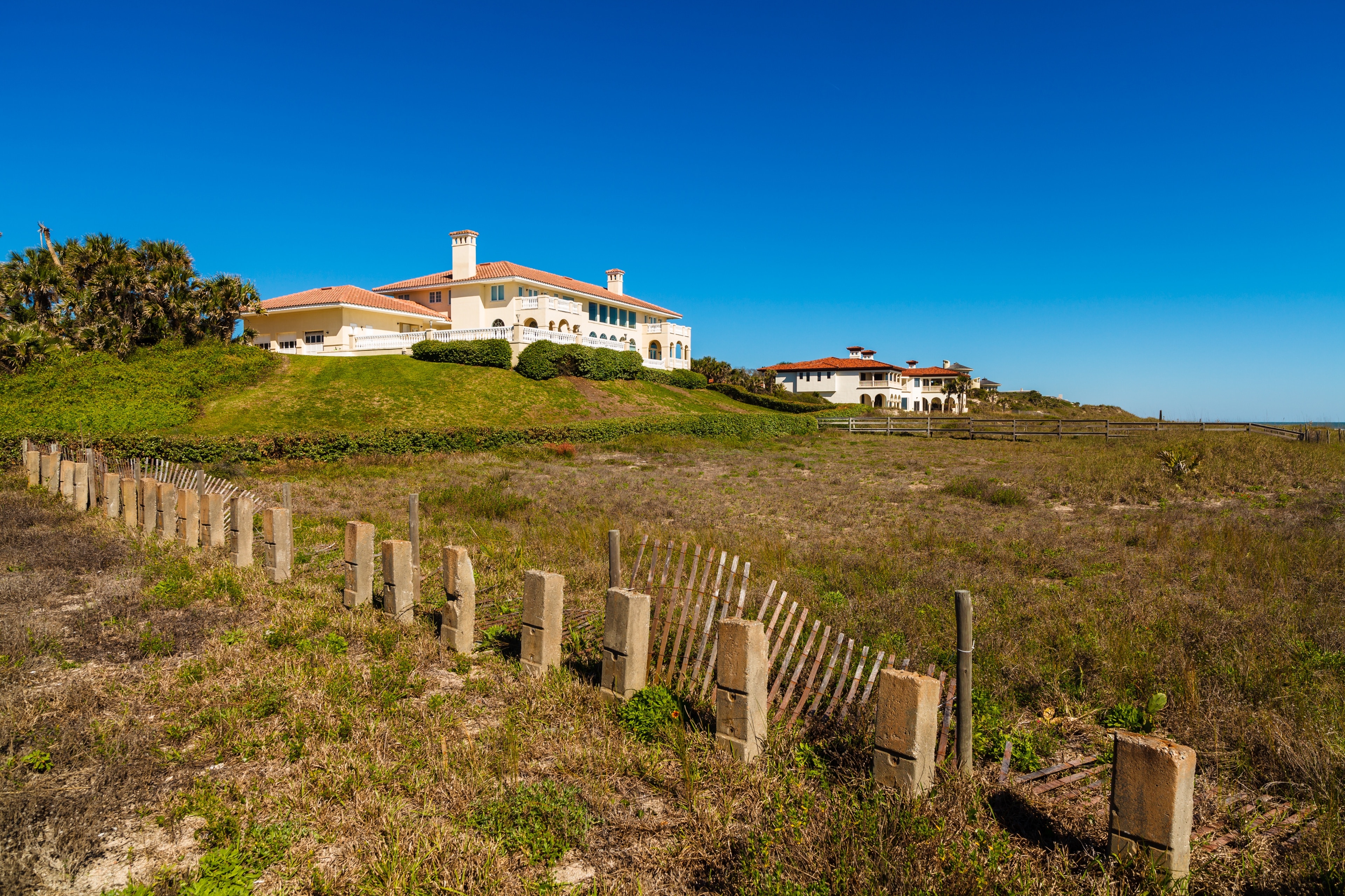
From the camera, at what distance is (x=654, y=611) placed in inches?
222

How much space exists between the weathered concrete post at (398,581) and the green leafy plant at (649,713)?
3072mm

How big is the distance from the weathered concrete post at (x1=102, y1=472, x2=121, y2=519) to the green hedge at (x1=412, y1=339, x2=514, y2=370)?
3383 cm

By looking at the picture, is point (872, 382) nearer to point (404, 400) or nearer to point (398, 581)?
point (404, 400)

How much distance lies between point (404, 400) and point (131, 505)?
27131 millimetres

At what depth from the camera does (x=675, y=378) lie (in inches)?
2201

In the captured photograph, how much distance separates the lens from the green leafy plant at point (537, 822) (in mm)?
3520

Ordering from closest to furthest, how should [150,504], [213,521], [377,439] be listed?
1. [213,521]
2. [150,504]
3. [377,439]

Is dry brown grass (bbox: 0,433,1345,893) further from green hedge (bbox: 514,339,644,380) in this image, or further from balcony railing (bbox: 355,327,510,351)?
balcony railing (bbox: 355,327,510,351)

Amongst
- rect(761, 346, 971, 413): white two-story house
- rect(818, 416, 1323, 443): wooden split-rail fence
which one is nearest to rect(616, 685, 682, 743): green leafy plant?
rect(818, 416, 1323, 443): wooden split-rail fence

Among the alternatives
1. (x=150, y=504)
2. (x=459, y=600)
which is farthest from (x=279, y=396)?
(x=459, y=600)

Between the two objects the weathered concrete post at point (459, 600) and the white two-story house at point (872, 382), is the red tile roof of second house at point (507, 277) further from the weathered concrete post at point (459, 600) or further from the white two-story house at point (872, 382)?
the weathered concrete post at point (459, 600)

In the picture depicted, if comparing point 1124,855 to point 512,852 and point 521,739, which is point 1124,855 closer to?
point 512,852

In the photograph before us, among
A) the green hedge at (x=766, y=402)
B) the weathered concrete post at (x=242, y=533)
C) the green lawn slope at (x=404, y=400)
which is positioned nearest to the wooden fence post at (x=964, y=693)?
the weathered concrete post at (x=242, y=533)

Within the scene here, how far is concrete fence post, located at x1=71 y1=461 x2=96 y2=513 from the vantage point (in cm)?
1252
